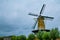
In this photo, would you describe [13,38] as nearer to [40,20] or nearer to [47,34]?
[40,20]

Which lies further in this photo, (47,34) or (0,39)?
(0,39)

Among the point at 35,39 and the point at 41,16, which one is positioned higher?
the point at 41,16

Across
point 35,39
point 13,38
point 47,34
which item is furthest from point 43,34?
point 13,38

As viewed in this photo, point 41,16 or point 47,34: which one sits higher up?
point 41,16

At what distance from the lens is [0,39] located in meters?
96.1

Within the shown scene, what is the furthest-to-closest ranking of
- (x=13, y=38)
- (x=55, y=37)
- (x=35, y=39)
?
(x=13, y=38), (x=35, y=39), (x=55, y=37)

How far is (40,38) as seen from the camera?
82.1 m

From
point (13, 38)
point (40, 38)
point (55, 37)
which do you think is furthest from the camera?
point (13, 38)

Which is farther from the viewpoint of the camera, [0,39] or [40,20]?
[0,39]

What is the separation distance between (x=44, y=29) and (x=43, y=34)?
32.6 feet

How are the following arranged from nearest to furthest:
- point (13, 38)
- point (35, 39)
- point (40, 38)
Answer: point (40, 38)
point (35, 39)
point (13, 38)

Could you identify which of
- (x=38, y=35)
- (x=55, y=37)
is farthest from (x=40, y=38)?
(x=55, y=37)

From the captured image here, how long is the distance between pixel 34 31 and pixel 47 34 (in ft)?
41.7

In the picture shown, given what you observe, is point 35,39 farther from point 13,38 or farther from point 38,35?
point 13,38
